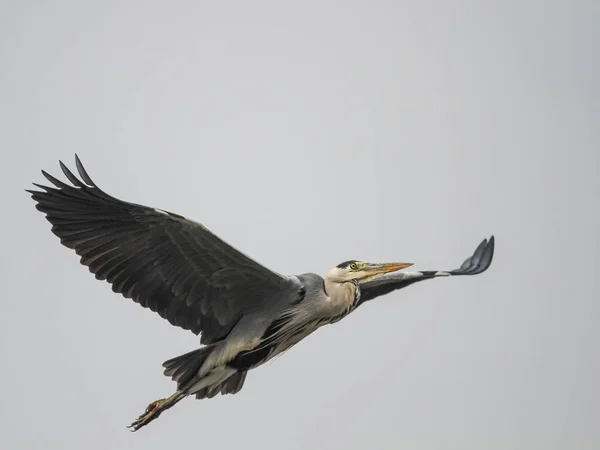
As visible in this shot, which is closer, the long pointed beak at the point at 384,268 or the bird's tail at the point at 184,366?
the bird's tail at the point at 184,366

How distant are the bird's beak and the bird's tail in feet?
5.99

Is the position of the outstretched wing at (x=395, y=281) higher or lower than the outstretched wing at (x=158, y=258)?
lower

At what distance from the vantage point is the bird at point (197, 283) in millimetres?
13914

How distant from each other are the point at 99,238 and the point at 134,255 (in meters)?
0.37

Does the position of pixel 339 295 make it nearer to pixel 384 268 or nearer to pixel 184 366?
pixel 384 268

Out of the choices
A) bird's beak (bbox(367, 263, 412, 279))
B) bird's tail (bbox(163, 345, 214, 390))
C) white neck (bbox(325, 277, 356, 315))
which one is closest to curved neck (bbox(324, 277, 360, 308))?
white neck (bbox(325, 277, 356, 315))

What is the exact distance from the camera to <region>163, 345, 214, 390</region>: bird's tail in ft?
47.1

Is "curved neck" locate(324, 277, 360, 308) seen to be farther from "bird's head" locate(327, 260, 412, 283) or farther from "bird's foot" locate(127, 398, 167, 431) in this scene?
"bird's foot" locate(127, 398, 167, 431)

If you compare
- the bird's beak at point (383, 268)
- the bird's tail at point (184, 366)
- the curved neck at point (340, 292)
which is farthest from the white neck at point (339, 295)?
the bird's tail at point (184, 366)

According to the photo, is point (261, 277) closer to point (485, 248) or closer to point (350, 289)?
point (350, 289)

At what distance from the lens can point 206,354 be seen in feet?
47.6

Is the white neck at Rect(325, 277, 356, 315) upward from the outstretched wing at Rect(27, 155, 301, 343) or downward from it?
downward

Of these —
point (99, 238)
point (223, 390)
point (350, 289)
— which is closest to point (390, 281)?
point (350, 289)

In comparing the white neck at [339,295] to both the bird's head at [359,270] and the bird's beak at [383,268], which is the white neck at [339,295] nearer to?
the bird's head at [359,270]
